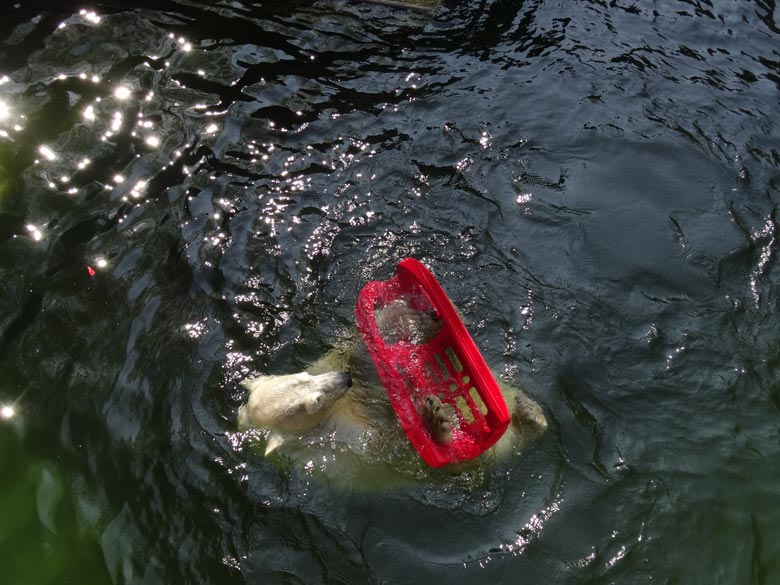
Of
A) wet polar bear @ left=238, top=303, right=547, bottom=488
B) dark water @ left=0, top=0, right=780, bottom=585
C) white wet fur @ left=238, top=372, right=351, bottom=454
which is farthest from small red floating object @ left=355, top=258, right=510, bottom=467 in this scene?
white wet fur @ left=238, top=372, right=351, bottom=454

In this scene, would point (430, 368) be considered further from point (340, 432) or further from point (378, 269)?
point (378, 269)

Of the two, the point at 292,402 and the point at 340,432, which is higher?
the point at 292,402

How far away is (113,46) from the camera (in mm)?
8258

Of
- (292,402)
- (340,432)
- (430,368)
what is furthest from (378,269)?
(292,402)

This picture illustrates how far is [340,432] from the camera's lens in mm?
4645

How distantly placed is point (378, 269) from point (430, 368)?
1.22 metres

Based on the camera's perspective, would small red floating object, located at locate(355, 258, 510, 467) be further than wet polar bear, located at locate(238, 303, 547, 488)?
No

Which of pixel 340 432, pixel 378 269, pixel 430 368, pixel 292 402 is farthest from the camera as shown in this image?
pixel 378 269

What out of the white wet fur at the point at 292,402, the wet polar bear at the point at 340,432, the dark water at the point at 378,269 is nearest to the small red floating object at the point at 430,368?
the wet polar bear at the point at 340,432

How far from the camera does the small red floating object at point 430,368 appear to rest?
427 cm

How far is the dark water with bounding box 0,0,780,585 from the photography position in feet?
14.0

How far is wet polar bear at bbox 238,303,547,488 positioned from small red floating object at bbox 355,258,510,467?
264 millimetres

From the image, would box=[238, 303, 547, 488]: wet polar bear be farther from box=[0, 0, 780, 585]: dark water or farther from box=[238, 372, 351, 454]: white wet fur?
box=[0, 0, 780, 585]: dark water

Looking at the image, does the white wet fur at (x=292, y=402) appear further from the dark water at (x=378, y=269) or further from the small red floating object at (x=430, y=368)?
the small red floating object at (x=430, y=368)
